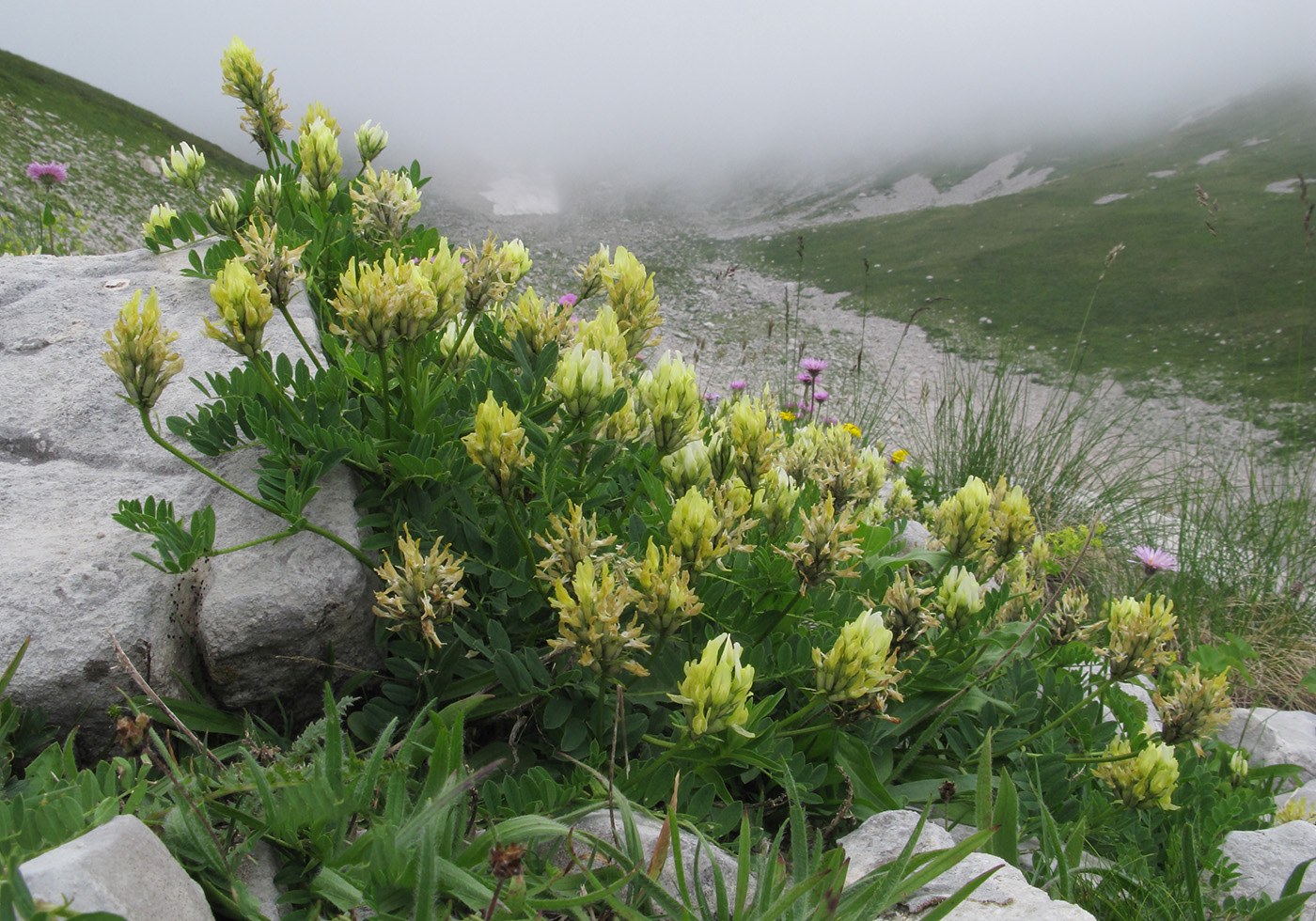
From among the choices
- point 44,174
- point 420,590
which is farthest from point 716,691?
point 44,174

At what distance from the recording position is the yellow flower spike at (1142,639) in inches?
99.6

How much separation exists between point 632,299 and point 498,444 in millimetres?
858

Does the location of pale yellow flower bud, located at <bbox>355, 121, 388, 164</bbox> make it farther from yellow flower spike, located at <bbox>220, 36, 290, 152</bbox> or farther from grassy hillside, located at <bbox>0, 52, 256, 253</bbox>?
grassy hillside, located at <bbox>0, 52, 256, 253</bbox>

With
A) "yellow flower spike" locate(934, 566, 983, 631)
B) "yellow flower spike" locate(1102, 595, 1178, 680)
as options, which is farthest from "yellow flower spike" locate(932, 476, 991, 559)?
"yellow flower spike" locate(1102, 595, 1178, 680)

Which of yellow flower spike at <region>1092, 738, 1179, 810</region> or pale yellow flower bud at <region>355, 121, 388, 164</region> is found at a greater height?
pale yellow flower bud at <region>355, 121, 388, 164</region>

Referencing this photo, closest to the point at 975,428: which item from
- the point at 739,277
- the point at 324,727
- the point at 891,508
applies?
the point at 891,508

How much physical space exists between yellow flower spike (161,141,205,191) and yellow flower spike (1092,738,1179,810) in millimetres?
4295

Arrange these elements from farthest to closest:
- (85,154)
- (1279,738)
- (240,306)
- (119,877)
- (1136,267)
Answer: (85,154) < (1136,267) < (1279,738) < (240,306) < (119,877)

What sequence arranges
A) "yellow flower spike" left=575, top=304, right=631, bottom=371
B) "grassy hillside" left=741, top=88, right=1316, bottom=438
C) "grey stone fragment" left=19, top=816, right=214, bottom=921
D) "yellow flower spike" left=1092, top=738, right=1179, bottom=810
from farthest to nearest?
"grassy hillside" left=741, top=88, right=1316, bottom=438
"yellow flower spike" left=1092, top=738, right=1179, bottom=810
"yellow flower spike" left=575, top=304, right=631, bottom=371
"grey stone fragment" left=19, top=816, right=214, bottom=921

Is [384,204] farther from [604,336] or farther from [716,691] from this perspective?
[716,691]

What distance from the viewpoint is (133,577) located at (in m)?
2.24

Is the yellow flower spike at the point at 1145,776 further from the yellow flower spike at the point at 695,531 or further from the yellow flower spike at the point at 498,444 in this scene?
the yellow flower spike at the point at 498,444

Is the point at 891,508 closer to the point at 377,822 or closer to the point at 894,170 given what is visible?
the point at 377,822

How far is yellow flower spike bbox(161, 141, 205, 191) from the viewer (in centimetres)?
360
